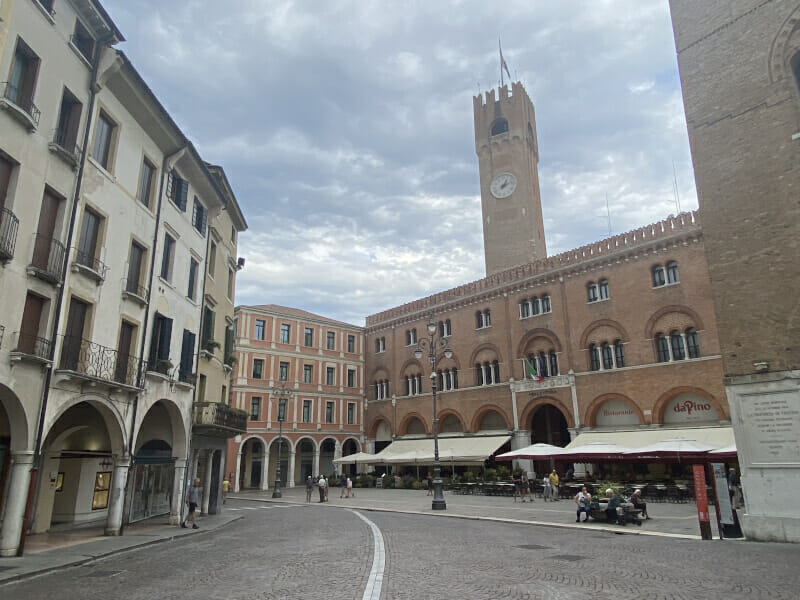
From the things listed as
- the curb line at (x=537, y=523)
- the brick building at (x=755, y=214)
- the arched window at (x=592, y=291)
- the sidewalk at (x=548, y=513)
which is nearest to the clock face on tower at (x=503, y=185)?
the arched window at (x=592, y=291)

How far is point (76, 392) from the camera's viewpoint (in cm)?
1330

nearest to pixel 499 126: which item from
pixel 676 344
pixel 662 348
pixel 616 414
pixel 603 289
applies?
pixel 603 289

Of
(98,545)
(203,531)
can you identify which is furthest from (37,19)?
(203,531)

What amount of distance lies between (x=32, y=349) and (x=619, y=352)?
2987cm

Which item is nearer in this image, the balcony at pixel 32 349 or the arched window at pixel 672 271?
the balcony at pixel 32 349

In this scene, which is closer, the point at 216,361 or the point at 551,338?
the point at 216,361

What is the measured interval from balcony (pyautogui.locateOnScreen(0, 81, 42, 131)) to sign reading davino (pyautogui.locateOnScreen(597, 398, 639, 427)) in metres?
30.6

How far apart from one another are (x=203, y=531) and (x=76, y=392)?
6996mm

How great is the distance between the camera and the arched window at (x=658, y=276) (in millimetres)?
31859

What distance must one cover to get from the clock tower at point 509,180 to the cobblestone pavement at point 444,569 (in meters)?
35.2

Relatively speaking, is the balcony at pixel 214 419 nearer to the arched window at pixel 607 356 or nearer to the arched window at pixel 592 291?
the arched window at pixel 607 356

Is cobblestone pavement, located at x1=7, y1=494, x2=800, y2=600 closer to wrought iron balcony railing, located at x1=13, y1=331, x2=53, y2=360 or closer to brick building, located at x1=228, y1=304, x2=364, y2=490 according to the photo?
wrought iron balcony railing, located at x1=13, y1=331, x2=53, y2=360

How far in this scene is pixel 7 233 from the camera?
11.2 m

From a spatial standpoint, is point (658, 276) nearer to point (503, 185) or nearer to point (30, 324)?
point (503, 185)
